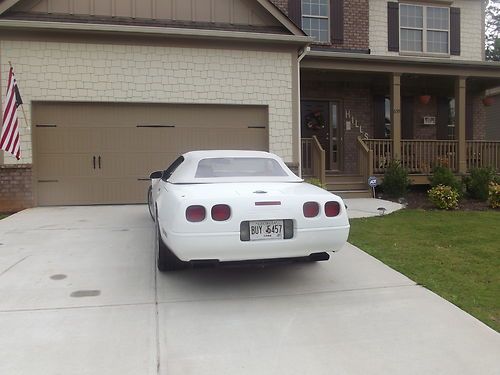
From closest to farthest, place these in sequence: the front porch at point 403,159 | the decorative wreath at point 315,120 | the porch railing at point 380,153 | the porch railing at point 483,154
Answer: the front porch at point 403,159
the porch railing at point 380,153
the porch railing at point 483,154
the decorative wreath at point 315,120

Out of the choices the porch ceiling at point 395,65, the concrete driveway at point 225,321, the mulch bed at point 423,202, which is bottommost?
the concrete driveway at point 225,321

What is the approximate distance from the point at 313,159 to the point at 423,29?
22.1 feet

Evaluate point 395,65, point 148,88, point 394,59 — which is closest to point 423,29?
point 395,65

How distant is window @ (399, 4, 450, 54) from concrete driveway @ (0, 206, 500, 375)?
38.3 ft

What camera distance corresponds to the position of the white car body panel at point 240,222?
4.12 metres

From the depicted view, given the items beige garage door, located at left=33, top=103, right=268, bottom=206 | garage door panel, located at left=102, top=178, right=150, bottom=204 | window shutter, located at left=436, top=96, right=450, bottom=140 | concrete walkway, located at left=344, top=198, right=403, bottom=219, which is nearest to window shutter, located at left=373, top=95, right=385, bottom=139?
window shutter, located at left=436, top=96, right=450, bottom=140

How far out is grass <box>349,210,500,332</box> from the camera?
4.57 metres

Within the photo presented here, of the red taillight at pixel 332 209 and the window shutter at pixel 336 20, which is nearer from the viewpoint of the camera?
the red taillight at pixel 332 209

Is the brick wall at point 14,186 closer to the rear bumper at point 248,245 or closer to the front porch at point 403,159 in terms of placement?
the rear bumper at point 248,245

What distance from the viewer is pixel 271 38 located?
10.5m

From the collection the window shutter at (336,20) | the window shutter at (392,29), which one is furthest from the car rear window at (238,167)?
the window shutter at (392,29)

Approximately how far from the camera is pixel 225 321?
3928 mm

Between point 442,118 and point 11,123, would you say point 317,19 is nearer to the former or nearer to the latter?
point 442,118

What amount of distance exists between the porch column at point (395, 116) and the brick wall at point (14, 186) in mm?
9139
